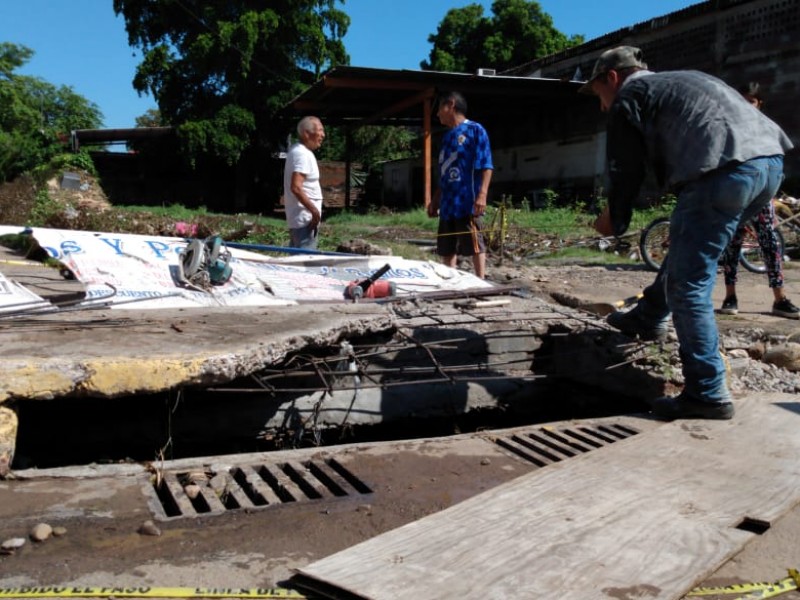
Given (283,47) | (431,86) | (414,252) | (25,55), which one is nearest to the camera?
(414,252)

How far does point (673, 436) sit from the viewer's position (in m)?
2.62

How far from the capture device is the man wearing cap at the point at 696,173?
2.72 meters

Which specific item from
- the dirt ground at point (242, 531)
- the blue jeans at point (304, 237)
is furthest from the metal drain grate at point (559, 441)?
the blue jeans at point (304, 237)

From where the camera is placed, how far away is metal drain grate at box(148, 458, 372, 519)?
2.04m

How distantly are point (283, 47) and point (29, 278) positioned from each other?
2215 cm

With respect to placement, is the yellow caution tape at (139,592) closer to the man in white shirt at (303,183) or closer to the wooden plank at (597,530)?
the wooden plank at (597,530)

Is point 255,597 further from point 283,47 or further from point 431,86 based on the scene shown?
point 283,47

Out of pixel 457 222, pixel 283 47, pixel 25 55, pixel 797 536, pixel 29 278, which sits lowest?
pixel 797 536

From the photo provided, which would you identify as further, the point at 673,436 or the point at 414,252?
the point at 414,252

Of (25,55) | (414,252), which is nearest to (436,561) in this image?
(414,252)

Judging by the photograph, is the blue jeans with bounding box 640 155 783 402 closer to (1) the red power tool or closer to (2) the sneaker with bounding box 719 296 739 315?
(1) the red power tool

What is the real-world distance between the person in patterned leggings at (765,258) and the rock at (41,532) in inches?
178

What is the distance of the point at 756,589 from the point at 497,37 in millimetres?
34129

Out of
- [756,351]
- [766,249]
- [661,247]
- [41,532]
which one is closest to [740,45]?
[661,247]
